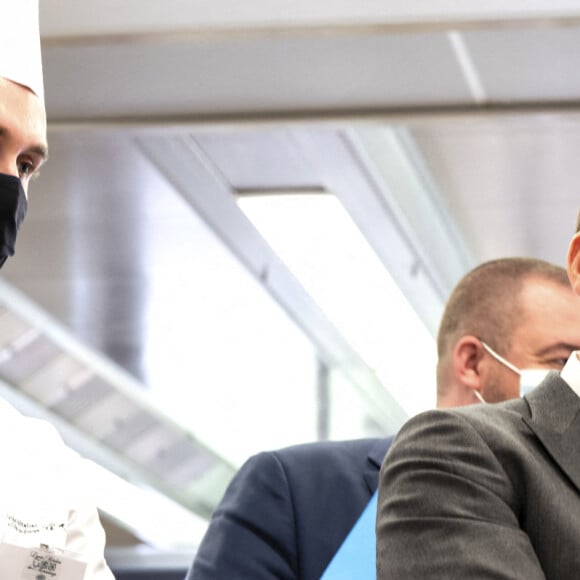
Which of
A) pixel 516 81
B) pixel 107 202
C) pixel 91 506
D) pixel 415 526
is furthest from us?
pixel 107 202

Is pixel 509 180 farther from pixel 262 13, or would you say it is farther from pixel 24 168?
pixel 24 168

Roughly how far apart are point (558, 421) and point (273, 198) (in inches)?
160

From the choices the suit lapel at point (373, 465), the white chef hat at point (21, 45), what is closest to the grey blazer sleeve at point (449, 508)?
the white chef hat at point (21, 45)

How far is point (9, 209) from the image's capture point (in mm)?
2104

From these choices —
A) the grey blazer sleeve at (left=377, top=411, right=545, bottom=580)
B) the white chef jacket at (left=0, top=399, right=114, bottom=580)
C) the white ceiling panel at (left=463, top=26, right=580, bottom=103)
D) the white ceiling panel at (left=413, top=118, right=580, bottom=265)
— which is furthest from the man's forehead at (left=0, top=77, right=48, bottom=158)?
the white ceiling panel at (left=413, top=118, right=580, bottom=265)

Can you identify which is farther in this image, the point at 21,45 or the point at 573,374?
the point at 21,45

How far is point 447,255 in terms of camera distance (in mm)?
6254

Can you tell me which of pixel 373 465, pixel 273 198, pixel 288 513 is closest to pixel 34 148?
pixel 288 513

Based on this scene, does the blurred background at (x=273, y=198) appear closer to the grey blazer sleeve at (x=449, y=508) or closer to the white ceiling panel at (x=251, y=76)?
the white ceiling panel at (x=251, y=76)

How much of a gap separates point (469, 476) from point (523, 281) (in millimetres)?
1568

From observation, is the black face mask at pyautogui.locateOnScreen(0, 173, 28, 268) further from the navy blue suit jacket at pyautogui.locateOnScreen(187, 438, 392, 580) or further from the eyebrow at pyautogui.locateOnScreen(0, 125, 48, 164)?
the navy blue suit jacket at pyautogui.locateOnScreen(187, 438, 392, 580)

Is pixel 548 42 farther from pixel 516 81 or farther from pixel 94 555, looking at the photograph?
pixel 94 555

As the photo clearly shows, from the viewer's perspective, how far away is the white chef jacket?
2.02 metres

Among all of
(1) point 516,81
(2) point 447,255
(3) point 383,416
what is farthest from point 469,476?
(3) point 383,416
